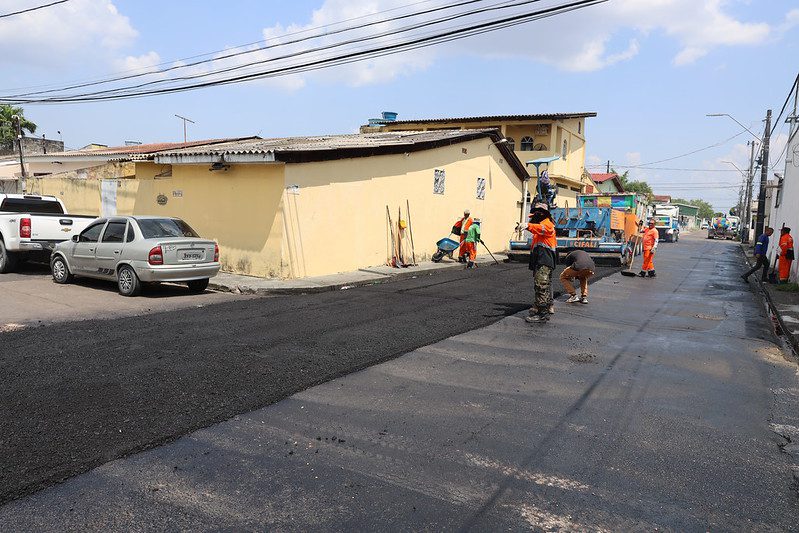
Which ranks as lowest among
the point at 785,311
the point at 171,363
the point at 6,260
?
the point at 785,311

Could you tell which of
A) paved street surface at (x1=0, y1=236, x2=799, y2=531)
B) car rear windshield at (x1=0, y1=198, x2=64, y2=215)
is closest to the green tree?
car rear windshield at (x1=0, y1=198, x2=64, y2=215)

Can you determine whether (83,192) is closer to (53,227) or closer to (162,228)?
(53,227)

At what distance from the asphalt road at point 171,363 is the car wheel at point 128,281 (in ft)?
1.21

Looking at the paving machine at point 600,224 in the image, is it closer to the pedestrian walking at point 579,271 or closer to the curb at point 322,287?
the curb at point 322,287

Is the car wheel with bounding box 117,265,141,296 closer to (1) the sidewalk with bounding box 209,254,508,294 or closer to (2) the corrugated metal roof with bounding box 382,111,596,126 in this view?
(1) the sidewalk with bounding box 209,254,508,294

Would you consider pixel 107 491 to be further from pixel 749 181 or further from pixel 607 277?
pixel 749 181

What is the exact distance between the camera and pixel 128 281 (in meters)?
10.8

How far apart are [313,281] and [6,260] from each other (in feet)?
23.9

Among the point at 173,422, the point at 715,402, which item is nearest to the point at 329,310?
the point at 173,422

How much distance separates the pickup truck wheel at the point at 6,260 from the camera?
1311 centimetres

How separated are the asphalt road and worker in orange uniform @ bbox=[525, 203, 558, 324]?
2.60 ft

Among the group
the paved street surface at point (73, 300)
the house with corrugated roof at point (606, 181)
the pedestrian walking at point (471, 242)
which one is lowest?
the paved street surface at point (73, 300)

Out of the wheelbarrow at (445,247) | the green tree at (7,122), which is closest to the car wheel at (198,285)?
the wheelbarrow at (445,247)

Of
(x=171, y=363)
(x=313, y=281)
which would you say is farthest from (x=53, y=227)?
(x=171, y=363)
